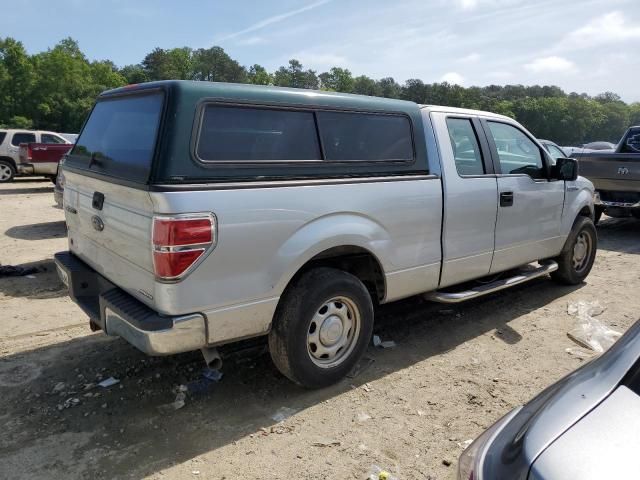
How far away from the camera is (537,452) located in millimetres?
1398

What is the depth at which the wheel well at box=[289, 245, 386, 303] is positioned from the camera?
349cm

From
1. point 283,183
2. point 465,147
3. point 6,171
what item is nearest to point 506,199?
point 465,147

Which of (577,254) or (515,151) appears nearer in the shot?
(515,151)

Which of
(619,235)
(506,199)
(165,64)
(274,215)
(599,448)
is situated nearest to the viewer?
(599,448)

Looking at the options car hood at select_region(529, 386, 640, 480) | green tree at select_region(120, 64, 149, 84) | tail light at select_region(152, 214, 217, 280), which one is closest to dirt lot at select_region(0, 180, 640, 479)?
tail light at select_region(152, 214, 217, 280)

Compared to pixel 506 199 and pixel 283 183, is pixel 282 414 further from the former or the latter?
pixel 506 199

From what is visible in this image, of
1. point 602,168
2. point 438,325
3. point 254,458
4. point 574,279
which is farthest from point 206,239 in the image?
point 602,168

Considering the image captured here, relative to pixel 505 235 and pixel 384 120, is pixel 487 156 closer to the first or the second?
pixel 505 235

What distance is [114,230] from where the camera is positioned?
3137 mm

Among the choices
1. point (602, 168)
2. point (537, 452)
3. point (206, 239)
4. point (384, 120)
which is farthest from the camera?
point (602, 168)

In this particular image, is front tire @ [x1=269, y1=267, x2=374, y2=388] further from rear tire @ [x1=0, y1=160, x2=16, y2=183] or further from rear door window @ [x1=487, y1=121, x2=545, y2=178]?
rear tire @ [x1=0, y1=160, x2=16, y2=183]

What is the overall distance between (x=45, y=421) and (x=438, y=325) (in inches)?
131

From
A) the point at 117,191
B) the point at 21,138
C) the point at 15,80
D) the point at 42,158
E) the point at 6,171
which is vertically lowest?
the point at 6,171

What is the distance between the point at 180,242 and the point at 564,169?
4206 millimetres
